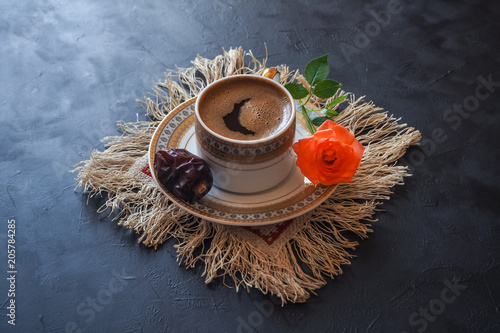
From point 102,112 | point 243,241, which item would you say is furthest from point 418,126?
point 102,112

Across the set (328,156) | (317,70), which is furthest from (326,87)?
(328,156)

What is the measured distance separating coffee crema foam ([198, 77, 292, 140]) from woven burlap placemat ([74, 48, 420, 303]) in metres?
0.18

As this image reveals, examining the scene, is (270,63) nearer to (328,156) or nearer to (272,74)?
(272,74)

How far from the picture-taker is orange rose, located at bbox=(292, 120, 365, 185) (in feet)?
2.88

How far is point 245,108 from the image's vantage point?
934mm

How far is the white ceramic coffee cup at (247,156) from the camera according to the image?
0.85 m

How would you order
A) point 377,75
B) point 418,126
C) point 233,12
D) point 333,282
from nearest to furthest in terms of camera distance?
point 333,282 < point 418,126 < point 377,75 < point 233,12

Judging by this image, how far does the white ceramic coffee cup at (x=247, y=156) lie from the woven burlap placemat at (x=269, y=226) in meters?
0.09

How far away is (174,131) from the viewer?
1012 millimetres

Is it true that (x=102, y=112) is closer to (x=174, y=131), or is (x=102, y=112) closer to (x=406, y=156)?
(x=174, y=131)

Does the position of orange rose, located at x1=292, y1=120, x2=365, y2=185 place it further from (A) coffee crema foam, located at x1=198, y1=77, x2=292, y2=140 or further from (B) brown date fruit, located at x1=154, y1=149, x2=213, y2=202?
(B) brown date fruit, located at x1=154, y1=149, x2=213, y2=202

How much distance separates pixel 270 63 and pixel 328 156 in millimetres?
459

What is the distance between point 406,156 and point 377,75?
262mm

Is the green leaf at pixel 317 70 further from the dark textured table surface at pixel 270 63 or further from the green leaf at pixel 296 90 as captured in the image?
the dark textured table surface at pixel 270 63
